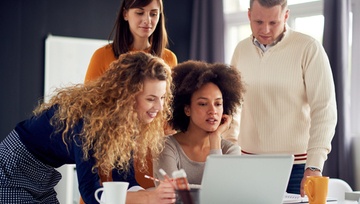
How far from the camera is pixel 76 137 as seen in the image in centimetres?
208

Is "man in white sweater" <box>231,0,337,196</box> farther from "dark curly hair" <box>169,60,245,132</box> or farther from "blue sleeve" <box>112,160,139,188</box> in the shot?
"blue sleeve" <box>112,160,139,188</box>

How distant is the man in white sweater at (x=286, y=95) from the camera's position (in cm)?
287

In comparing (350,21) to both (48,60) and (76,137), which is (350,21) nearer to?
(48,60)

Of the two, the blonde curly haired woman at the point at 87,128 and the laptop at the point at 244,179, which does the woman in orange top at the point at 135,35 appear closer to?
the blonde curly haired woman at the point at 87,128

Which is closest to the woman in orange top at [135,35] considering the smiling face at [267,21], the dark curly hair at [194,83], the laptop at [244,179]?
the dark curly hair at [194,83]

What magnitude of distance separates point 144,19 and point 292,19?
272 cm

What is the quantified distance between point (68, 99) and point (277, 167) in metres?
0.76

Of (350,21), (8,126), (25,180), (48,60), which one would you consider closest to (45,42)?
(48,60)

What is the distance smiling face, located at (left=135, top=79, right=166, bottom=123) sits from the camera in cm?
222

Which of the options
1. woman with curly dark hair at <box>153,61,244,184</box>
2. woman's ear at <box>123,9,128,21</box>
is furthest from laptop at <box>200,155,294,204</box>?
woman's ear at <box>123,9,128,21</box>

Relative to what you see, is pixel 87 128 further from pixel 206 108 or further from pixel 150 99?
pixel 206 108

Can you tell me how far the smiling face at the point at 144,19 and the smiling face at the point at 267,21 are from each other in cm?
46

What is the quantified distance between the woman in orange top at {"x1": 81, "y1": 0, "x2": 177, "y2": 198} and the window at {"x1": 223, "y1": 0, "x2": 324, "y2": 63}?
7.98 feet

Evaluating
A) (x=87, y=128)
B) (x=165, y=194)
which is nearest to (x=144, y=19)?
(x=87, y=128)
